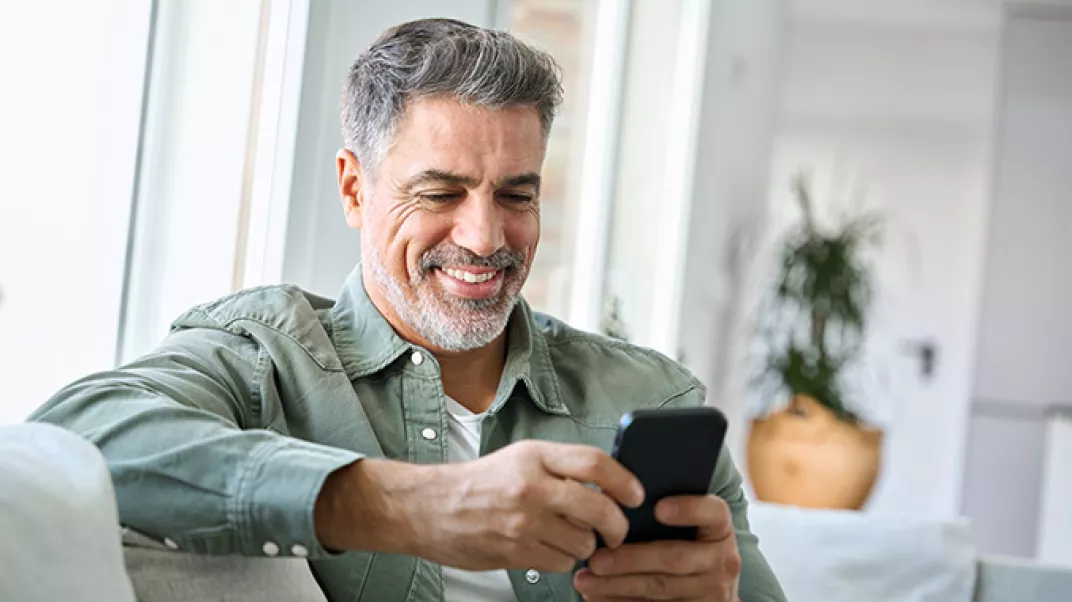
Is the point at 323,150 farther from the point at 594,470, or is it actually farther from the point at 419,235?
the point at 594,470

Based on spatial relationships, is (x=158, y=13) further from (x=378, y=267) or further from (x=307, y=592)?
(x=307, y=592)

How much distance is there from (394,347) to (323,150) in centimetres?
72

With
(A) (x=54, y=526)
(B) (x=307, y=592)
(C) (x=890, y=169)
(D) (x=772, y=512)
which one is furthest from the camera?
(C) (x=890, y=169)

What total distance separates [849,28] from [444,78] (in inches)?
236

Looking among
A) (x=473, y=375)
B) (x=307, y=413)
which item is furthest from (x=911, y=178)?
(x=307, y=413)

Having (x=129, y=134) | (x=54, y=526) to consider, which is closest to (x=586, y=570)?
(x=54, y=526)

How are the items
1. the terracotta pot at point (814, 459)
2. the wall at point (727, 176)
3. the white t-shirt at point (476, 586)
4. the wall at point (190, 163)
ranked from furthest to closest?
the terracotta pot at point (814, 459)
the wall at point (727, 176)
the wall at point (190, 163)
the white t-shirt at point (476, 586)

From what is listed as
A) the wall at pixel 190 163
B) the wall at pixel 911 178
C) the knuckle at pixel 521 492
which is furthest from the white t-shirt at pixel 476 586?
the wall at pixel 911 178

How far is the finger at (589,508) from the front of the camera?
0.95m

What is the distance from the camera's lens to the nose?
5.19ft

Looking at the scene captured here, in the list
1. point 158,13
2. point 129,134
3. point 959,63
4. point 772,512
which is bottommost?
point 772,512

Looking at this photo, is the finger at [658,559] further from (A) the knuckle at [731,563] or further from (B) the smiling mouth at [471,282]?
(B) the smiling mouth at [471,282]

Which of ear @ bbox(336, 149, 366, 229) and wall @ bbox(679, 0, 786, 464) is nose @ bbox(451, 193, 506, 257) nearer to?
ear @ bbox(336, 149, 366, 229)

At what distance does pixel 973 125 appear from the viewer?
6887 millimetres
